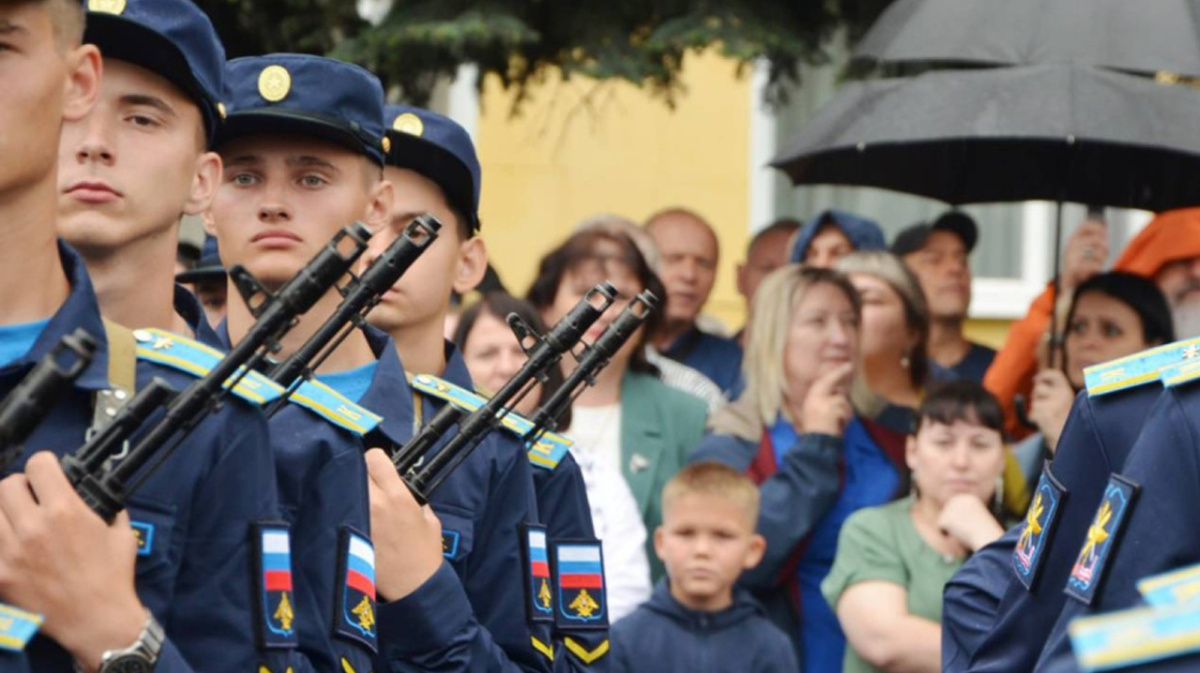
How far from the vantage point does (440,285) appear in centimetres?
569

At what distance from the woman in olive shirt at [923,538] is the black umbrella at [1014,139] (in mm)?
805

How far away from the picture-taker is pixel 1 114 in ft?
10.6

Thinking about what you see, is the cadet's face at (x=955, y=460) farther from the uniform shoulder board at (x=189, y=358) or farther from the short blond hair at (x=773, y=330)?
the uniform shoulder board at (x=189, y=358)

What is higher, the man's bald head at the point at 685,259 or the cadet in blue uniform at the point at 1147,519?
the man's bald head at the point at 685,259

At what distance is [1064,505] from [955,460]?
10.8ft

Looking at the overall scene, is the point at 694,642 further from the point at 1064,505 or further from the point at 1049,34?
the point at 1064,505

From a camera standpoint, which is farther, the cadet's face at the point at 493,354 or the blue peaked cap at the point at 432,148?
the cadet's face at the point at 493,354

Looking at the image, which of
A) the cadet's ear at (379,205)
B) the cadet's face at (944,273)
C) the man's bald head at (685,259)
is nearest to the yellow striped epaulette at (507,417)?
the cadet's ear at (379,205)

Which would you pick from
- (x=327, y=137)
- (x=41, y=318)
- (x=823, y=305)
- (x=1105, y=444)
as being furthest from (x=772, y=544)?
(x=41, y=318)

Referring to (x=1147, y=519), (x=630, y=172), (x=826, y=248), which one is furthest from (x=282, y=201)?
(x=630, y=172)

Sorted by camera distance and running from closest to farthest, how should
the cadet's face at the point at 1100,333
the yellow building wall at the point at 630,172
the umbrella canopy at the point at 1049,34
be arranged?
1. the umbrella canopy at the point at 1049,34
2. the cadet's face at the point at 1100,333
3. the yellow building wall at the point at 630,172

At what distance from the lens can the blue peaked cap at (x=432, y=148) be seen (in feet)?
18.8

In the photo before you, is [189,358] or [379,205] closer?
[189,358]

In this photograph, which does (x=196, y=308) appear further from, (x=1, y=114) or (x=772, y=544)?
(x=772, y=544)
